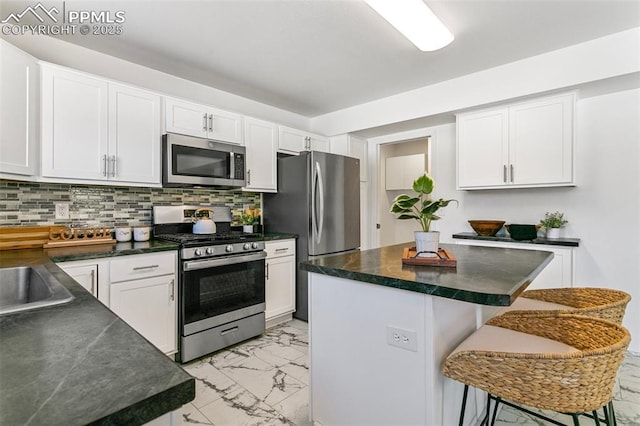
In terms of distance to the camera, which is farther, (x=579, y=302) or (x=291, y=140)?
(x=291, y=140)

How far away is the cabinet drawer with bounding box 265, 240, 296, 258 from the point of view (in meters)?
3.11

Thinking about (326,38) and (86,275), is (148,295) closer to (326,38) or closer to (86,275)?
(86,275)

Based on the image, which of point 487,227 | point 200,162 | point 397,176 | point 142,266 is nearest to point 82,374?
point 142,266

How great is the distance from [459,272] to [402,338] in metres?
0.37

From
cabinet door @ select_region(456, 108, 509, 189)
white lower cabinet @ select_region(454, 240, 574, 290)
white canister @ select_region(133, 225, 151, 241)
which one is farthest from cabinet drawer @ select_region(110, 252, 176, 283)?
white lower cabinet @ select_region(454, 240, 574, 290)

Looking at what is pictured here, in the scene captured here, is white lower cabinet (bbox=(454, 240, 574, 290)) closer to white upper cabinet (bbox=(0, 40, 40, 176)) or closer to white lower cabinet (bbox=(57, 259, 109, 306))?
white lower cabinet (bbox=(57, 259, 109, 306))

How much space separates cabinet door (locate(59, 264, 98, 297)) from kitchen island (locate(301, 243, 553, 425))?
1.44 m

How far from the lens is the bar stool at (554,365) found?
98 cm

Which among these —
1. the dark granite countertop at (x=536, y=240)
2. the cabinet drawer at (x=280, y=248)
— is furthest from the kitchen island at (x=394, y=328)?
the cabinet drawer at (x=280, y=248)

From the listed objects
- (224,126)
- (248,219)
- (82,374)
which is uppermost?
(224,126)

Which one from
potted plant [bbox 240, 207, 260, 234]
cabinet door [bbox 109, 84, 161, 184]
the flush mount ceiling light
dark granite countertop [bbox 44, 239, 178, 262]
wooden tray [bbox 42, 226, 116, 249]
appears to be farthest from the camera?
potted plant [bbox 240, 207, 260, 234]

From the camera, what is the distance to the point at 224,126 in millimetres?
3049

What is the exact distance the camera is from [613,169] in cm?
275

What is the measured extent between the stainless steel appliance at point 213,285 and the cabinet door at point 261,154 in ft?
2.15
